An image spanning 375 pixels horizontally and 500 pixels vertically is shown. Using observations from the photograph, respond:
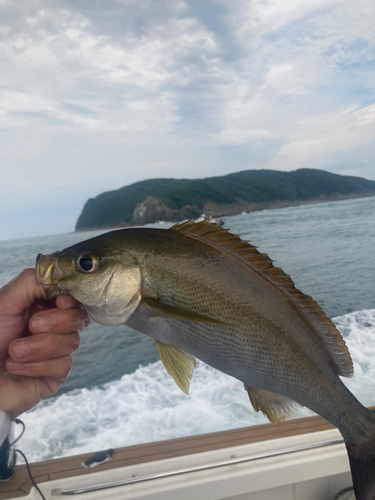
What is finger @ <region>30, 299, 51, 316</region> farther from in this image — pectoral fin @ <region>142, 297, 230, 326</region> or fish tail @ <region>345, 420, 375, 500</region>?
fish tail @ <region>345, 420, 375, 500</region>

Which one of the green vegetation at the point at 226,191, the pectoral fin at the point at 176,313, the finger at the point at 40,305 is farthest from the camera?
the green vegetation at the point at 226,191

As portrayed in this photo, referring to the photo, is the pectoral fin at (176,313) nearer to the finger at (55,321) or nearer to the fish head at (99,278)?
the fish head at (99,278)

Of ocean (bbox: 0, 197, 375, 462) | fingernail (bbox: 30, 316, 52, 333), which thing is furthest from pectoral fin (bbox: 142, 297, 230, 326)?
ocean (bbox: 0, 197, 375, 462)

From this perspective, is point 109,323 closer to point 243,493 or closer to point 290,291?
point 290,291

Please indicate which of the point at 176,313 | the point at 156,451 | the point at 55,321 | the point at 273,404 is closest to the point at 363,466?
the point at 273,404

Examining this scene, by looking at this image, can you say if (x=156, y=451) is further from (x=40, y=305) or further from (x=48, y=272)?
(x=48, y=272)

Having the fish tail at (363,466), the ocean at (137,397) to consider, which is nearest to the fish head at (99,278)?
the fish tail at (363,466)
